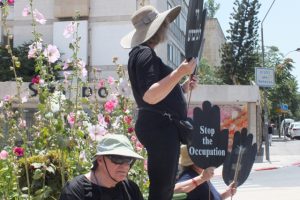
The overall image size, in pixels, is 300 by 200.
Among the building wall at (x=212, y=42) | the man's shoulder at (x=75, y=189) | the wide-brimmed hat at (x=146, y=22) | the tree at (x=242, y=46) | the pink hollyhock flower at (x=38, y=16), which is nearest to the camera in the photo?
the man's shoulder at (x=75, y=189)

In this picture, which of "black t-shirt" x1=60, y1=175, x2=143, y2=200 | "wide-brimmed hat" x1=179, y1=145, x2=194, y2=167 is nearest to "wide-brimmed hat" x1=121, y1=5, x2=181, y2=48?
"black t-shirt" x1=60, y1=175, x2=143, y2=200

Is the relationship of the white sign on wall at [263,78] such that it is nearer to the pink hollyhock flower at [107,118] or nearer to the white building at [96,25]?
the white building at [96,25]

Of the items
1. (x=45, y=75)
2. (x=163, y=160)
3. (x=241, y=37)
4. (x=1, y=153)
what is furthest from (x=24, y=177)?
(x=241, y=37)

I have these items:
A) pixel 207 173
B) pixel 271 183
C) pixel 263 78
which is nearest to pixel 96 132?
pixel 207 173

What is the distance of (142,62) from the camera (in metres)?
3.29

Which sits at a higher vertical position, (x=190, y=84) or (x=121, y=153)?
(x=190, y=84)

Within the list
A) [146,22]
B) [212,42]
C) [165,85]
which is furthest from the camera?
[212,42]

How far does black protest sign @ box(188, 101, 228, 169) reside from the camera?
3771 millimetres

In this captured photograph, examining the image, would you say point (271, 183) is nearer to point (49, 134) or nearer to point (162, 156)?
point (49, 134)

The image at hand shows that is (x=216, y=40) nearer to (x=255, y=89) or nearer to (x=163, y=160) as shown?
(x=255, y=89)

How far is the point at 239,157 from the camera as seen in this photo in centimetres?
392

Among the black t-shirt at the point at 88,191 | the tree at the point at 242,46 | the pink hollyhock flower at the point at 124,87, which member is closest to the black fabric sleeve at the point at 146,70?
the black t-shirt at the point at 88,191

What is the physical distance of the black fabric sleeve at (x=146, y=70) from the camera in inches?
128

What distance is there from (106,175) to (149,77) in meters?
0.63
